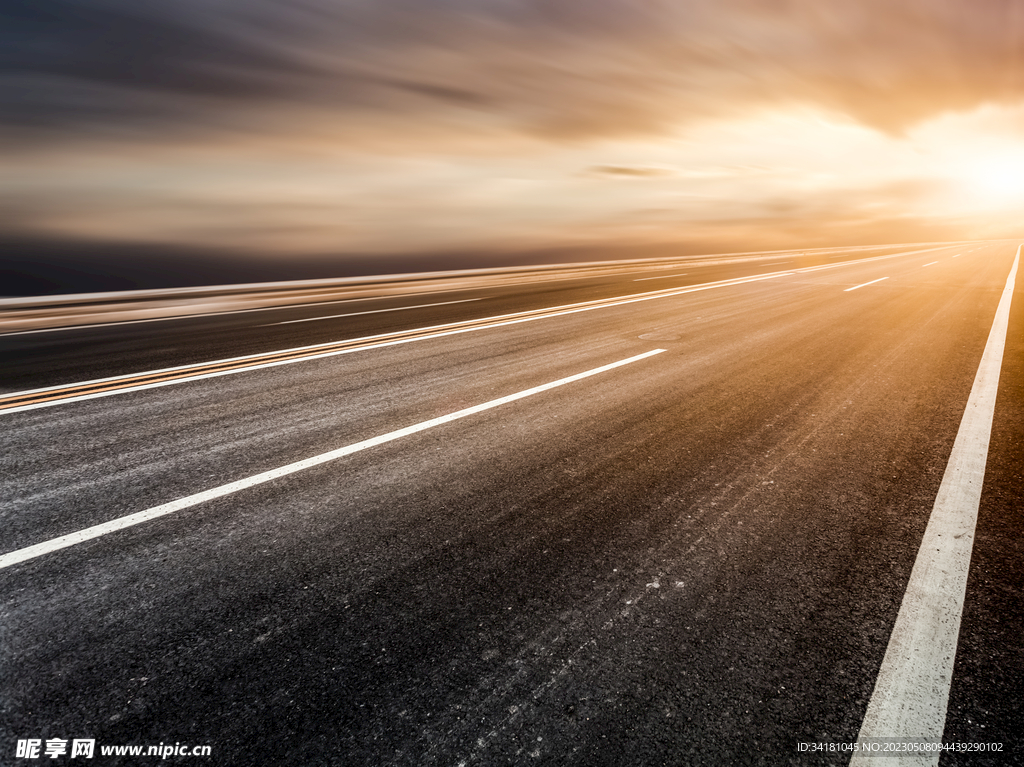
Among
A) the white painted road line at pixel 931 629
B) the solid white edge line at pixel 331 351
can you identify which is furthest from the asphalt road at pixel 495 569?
the solid white edge line at pixel 331 351

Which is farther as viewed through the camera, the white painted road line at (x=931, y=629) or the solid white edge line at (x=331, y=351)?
the solid white edge line at (x=331, y=351)

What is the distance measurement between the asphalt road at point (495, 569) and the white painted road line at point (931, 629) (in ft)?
0.18

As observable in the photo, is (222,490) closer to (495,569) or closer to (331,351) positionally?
(495,569)

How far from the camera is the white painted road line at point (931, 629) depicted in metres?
1.99

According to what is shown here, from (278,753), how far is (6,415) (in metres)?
5.65

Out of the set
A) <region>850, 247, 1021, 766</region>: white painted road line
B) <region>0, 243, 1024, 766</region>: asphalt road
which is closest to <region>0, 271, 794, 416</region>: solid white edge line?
<region>0, 243, 1024, 766</region>: asphalt road

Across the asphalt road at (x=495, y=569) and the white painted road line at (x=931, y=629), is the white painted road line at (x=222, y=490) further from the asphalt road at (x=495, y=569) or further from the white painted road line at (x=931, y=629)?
the white painted road line at (x=931, y=629)

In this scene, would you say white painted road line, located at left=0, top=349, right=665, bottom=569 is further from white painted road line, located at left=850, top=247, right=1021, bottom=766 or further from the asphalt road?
white painted road line, located at left=850, top=247, right=1021, bottom=766

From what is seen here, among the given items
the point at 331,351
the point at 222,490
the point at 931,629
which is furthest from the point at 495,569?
the point at 331,351

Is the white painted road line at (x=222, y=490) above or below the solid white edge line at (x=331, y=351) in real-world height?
below

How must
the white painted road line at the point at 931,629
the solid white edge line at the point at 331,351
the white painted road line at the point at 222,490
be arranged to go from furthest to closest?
the solid white edge line at the point at 331,351, the white painted road line at the point at 222,490, the white painted road line at the point at 931,629

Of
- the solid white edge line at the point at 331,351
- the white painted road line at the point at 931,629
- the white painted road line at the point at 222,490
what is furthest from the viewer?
the solid white edge line at the point at 331,351

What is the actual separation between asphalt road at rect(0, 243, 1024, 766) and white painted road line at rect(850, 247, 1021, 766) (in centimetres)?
5

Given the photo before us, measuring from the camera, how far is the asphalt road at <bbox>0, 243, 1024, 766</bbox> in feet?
6.53
